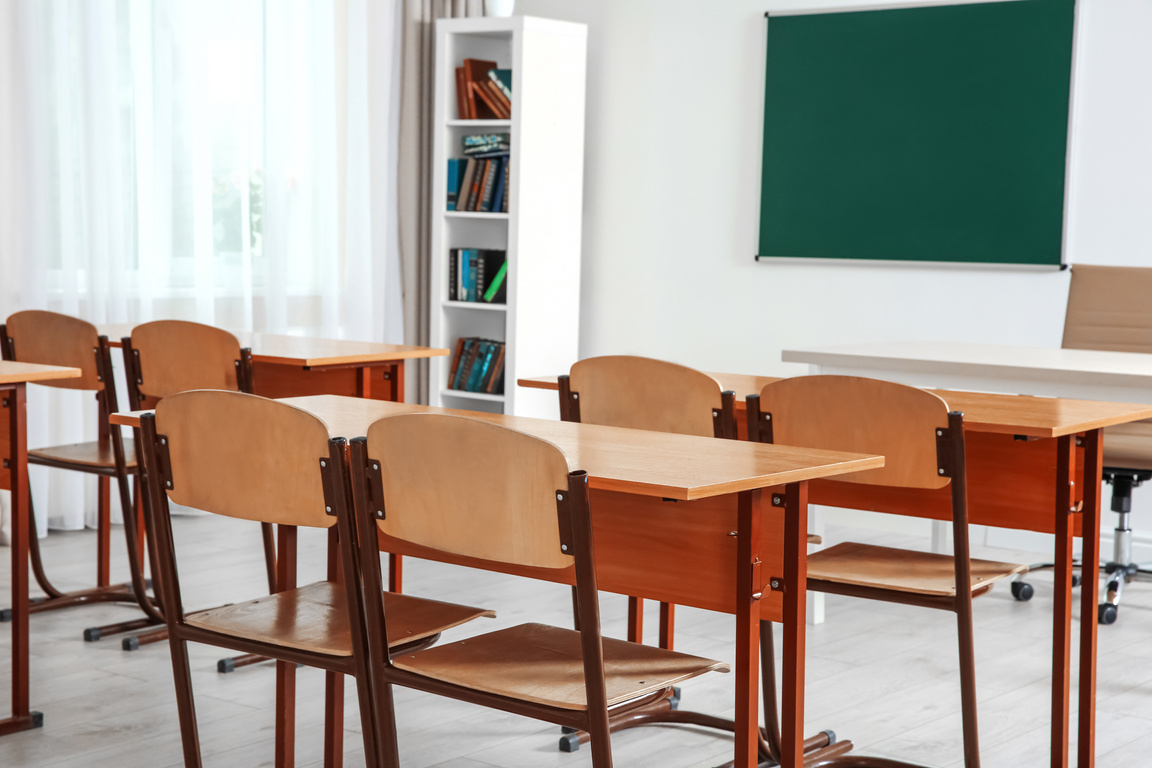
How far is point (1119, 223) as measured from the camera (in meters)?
4.63

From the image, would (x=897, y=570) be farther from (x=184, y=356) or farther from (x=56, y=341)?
(x=56, y=341)

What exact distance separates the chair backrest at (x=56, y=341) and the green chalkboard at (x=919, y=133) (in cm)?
290

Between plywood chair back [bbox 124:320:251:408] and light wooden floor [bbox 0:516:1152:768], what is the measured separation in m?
0.67

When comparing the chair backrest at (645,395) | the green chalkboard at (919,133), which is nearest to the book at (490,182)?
the green chalkboard at (919,133)

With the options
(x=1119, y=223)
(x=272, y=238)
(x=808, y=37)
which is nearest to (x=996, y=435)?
(x=1119, y=223)

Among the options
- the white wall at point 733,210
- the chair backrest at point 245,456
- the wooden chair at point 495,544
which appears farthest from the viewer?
the white wall at point 733,210

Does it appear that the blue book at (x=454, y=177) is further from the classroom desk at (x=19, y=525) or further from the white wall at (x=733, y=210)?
the classroom desk at (x=19, y=525)

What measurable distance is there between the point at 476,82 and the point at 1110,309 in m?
2.84

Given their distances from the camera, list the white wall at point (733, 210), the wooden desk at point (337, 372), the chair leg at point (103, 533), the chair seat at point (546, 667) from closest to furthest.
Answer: the chair seat at point (546, 667) < the wooden desk at point (337, 372) < the chair leg at point (103, 533) < the white wall at point (733, 210)

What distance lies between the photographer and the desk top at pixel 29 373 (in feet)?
8.61

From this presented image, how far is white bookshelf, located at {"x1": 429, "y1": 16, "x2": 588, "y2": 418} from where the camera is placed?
559 centimetres

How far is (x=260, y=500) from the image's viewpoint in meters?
1.88

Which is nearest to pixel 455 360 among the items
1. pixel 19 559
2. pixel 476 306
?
pixel 476 306

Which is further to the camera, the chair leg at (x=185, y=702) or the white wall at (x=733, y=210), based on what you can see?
the white wall at (x=733, y=210)
